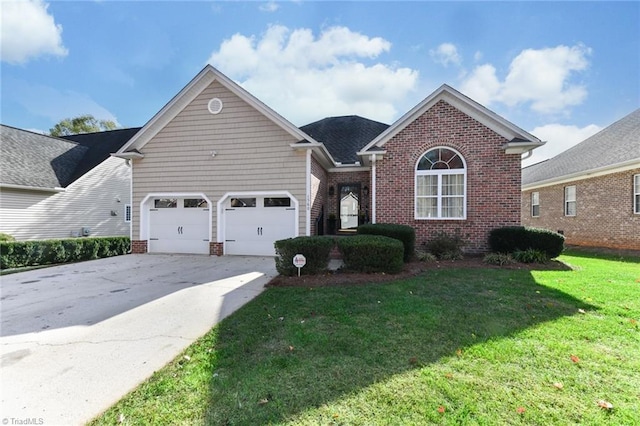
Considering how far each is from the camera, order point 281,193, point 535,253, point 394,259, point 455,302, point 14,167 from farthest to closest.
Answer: point 14,167, point 281,193, point 535,253, point 394,259, point 455,302

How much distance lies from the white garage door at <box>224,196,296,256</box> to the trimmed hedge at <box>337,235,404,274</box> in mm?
3658

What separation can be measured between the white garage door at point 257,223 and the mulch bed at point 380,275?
3713 mm

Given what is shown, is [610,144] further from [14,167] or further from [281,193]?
[14,167]

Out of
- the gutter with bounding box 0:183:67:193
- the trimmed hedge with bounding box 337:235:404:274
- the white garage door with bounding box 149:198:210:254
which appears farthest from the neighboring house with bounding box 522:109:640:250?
the gutter with bounding box 0:183:67:193

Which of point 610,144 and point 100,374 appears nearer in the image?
point 100,374

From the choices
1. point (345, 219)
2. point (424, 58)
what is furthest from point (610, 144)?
point (345, 219)

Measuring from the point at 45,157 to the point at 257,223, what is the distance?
1346 cm

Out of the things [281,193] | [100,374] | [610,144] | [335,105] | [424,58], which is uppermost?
[335,105]

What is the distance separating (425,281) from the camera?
651 centimetres

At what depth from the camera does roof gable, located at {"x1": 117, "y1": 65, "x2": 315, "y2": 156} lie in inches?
406

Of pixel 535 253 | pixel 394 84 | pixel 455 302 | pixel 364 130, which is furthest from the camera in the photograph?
pixel 364 130

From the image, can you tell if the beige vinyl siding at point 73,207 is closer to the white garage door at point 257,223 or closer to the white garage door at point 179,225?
the white garage door at point 179,225

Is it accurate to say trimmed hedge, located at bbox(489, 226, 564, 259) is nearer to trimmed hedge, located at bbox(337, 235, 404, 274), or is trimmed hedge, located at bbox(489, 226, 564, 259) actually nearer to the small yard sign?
trimmed hedge, located at bbox(337, 235, 404, 274)

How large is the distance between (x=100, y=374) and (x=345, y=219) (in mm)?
14710
